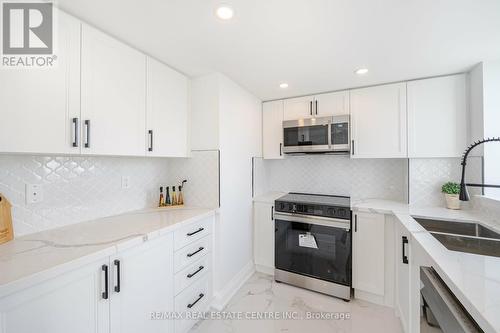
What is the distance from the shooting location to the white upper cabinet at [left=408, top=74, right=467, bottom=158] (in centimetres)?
190

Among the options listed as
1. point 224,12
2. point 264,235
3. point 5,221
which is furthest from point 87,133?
point 264,235

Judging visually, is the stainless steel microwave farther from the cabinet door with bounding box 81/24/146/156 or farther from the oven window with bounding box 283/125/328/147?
the cabinet door with bounding box 81/24/146/156

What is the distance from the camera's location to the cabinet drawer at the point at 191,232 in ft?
4.98

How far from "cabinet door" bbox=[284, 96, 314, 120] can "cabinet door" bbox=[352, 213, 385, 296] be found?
1.32 metres

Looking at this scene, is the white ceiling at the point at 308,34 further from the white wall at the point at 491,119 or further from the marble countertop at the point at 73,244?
the marble countertop at the point at 73,244

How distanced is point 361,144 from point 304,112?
769 millimetres

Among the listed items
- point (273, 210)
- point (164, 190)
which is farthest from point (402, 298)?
point (164, 190)

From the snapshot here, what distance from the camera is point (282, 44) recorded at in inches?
57.7

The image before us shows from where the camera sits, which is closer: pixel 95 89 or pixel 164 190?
pixel 95 89

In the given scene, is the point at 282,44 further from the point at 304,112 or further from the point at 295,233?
the point at 295,233

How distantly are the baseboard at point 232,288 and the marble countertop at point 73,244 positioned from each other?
0.85 metres

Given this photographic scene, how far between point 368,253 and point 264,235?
1.11 m

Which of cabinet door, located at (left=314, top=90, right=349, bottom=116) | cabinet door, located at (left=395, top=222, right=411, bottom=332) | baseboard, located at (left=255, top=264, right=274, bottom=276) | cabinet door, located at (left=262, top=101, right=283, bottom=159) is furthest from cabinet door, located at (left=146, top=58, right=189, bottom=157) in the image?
cabinet door, located at (left=395, top=222, right=411, bottom=332)

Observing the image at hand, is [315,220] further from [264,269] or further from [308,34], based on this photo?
[308,34]
